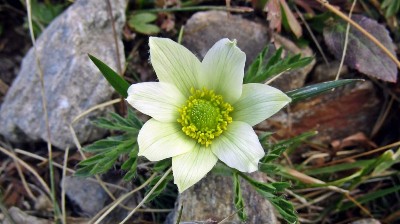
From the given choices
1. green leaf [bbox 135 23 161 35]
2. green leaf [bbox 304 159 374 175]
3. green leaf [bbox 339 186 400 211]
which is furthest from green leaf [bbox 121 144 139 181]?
green leaf [bbox 339 186 400 211]

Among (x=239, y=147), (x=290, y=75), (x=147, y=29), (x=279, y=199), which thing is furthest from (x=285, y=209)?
(x=147, y=29)

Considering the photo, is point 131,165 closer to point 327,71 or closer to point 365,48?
point 327,71

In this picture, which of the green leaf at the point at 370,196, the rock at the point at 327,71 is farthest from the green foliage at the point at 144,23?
the green leaf at the point at 370,196

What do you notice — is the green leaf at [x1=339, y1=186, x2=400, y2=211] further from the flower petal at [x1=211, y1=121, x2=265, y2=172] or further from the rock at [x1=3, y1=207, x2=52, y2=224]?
the rock at [x1=3, y1=207, x2=52, y2=224]

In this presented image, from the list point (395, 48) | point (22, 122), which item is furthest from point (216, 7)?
point (22, 122)

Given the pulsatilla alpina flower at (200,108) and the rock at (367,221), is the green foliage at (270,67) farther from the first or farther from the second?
the rock at (367,221)

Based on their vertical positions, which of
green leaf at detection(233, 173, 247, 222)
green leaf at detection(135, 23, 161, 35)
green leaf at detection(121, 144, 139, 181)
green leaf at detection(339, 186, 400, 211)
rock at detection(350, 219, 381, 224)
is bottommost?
rock at detection(350, 219, 381, 224)
